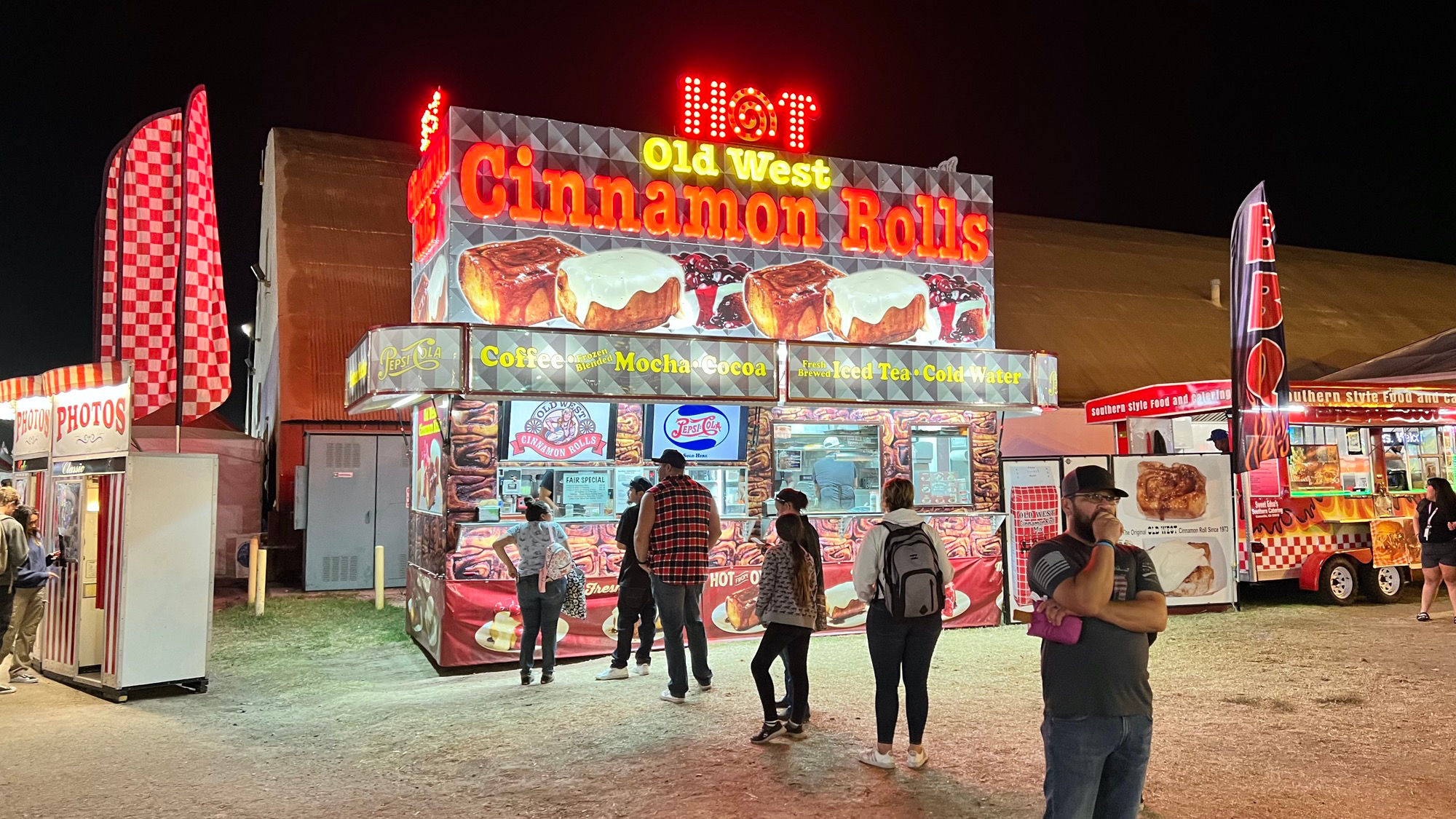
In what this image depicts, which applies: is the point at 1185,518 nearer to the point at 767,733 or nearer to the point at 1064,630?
the point at 767,733

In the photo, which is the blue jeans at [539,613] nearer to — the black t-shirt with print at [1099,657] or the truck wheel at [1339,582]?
the black t-shirt with print at [1099,657]

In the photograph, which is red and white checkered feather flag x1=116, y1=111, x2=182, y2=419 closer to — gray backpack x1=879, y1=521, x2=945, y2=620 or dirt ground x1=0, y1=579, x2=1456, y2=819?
dirt ground x1=0, y1=579, x2=1456, y2=819

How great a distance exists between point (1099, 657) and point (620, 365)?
7.32 m

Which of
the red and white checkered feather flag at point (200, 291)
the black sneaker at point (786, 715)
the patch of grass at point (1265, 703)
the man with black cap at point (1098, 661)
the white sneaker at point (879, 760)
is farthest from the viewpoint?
the red and white checkered feather flag at point (200, 291)

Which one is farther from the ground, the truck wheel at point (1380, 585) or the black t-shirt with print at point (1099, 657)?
the black t-shirt with print at point (1099, 657)

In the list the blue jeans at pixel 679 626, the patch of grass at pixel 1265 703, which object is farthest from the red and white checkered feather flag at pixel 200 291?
the patch of grass at pixel 1265 703

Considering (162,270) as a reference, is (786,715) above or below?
below

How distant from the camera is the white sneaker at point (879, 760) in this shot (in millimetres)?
6164

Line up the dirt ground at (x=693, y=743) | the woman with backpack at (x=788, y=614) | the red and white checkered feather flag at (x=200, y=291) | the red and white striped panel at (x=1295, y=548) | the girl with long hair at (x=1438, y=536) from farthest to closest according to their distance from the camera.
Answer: the red and white striped panel at (x=1295, y=548)
the girl with long hair at (x=1438, y=536)
the red and white checkered feather flag at (x=200, y=291)
the woman with backpack at (x=788, y=614)
the dirt ground at (x=693, y=743)

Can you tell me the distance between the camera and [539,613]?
9156 millimetres

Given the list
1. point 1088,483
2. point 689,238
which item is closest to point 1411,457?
point 689,238

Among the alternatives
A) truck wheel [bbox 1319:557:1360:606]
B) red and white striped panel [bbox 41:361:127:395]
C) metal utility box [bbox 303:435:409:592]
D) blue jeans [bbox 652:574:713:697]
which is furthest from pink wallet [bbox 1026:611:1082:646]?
metal utility box [bbox 303:435:409:592]

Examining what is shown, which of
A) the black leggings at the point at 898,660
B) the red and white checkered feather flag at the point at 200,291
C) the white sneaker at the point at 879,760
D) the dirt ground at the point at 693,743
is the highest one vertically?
the red and white checkered feather flag at the point at 200,291

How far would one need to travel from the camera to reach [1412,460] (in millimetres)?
15125
